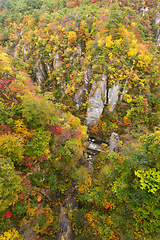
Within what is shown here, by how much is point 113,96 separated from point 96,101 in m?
3.38

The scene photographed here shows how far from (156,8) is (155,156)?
4706 cm

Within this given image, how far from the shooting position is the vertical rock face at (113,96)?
800 inches

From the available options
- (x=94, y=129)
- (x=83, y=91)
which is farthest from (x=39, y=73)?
(x=94, y=129)

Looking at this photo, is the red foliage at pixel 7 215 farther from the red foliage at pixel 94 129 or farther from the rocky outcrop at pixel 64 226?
the red foliage at pixel 94 129

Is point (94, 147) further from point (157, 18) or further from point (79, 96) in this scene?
point (157, 18)

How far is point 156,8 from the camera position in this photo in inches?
1235

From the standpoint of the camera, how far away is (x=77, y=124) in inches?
674

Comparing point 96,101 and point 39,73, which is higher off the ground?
point 39,73

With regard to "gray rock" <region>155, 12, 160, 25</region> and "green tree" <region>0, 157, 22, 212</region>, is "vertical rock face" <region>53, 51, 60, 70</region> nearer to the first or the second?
"green tree" <region>0, 157, 22, 212</region>

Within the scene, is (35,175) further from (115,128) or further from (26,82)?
(115,128)

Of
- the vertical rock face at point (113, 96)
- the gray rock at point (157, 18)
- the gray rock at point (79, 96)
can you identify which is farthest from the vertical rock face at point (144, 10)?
the gray rock at point (79, 96)

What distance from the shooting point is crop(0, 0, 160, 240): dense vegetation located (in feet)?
23.9


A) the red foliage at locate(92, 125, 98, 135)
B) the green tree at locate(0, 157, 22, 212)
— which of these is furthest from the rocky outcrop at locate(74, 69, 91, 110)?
the green tree at locate(0, 157, 22, 212)

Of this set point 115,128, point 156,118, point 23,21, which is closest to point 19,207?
point 115,128
